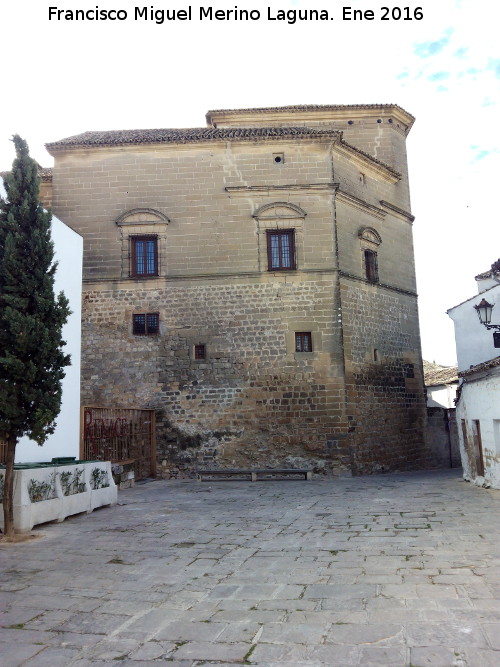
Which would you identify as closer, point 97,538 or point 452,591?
point 452,591

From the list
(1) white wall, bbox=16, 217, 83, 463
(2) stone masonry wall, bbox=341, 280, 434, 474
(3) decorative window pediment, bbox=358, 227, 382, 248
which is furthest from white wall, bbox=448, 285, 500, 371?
(1) white wall, bbox=16, 217, 83, 463

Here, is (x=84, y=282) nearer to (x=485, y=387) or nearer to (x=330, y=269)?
(x=330, y=269)

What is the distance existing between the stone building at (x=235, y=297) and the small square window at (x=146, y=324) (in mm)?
33

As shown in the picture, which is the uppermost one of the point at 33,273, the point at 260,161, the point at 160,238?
the point at 260,161

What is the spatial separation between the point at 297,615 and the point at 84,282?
1346cm

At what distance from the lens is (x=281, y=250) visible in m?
16.1

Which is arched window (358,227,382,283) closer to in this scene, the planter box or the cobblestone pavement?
the cobblestone pavement

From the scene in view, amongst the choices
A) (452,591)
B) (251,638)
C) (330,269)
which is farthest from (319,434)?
(251,638)

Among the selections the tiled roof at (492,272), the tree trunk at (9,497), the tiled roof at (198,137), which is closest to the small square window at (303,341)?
the tiled roof at (492,272)

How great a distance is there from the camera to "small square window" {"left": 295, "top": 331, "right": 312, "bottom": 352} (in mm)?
15625

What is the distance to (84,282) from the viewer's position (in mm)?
16125

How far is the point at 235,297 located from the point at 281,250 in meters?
1.87

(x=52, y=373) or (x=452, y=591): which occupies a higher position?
(x=52, y=373)

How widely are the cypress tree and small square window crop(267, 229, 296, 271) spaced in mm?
8806
